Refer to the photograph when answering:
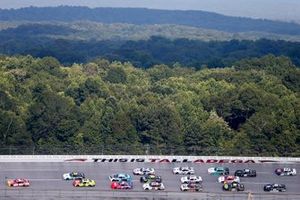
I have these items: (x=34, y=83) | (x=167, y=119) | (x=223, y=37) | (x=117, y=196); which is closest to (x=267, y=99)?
(x=167, y=119)

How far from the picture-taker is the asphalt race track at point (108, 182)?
30094 mm

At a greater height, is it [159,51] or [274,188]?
[274,188]

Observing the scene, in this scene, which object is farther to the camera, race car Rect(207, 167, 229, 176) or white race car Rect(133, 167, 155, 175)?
race car Rect(207, 167, 229, 176)

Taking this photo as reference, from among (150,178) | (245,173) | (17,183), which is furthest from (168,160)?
(17,183)

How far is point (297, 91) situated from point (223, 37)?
103 metres

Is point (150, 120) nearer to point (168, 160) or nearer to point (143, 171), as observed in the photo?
point (168, 160)

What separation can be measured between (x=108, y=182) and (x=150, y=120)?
10.6m

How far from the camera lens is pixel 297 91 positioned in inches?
2131

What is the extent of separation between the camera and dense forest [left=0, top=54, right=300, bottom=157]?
136ft

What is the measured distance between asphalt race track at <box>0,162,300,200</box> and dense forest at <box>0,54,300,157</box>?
472 centimetres

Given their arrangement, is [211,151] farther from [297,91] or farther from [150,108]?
[297,91]

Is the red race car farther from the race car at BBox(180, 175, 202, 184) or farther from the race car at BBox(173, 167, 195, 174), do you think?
the race car at BBox(173, 167, 195, 174)

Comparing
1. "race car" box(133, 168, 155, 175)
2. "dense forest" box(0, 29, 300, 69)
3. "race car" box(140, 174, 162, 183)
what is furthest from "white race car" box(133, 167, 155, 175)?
"dense forest" box(0, 29, 300, 69)

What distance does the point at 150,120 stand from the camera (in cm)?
4309
